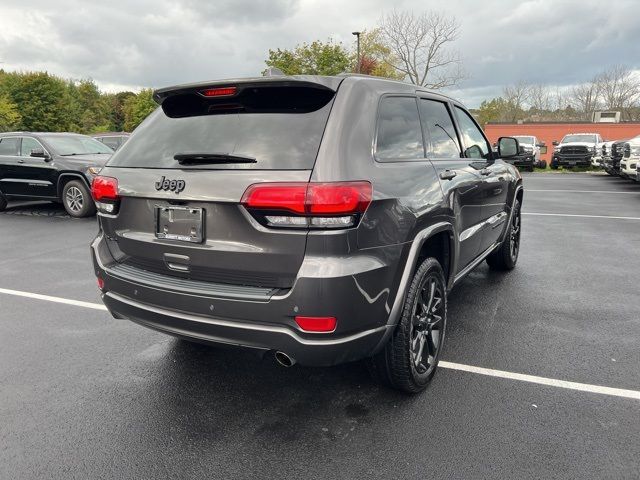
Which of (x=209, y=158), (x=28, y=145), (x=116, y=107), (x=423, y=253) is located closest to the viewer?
(x=209, y=158)

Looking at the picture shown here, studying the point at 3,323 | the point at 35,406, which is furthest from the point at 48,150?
the point at 35,406

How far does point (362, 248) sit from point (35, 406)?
2193 mm

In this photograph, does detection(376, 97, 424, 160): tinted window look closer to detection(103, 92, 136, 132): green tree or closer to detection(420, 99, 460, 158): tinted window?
detection(420, 99, 460, 158): tinted window

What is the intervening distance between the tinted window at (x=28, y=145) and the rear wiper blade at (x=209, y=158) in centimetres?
939

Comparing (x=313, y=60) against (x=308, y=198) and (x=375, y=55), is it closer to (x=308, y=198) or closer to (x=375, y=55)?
(x=375, y=55)

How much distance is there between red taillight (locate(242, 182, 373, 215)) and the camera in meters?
2.21

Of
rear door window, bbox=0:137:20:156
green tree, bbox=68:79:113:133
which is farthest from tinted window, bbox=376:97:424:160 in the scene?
green tree, bbox=68:79:113:133

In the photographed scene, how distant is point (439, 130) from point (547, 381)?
1.87 metres

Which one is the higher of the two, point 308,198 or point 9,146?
point 9,146

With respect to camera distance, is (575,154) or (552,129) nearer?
(575,154)

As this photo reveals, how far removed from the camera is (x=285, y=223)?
2.26m

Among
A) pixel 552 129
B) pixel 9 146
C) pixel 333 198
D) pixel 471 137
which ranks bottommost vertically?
pixel 333 198

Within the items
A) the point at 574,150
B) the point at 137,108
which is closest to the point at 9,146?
the point at 574,150

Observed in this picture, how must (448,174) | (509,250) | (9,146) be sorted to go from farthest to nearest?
(9,146) → (509,250) → (448,174)
